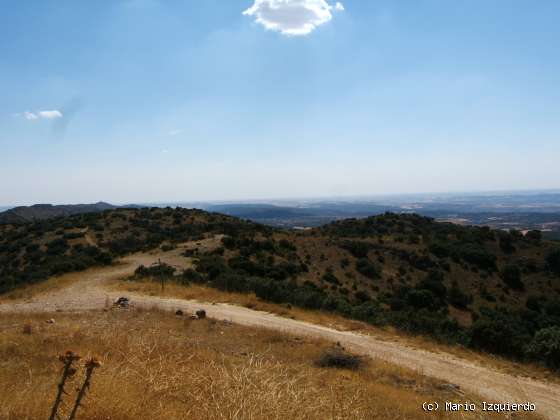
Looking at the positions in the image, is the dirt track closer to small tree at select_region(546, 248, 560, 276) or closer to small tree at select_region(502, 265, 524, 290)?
small tree at select_region(502, 265, 524, 290)

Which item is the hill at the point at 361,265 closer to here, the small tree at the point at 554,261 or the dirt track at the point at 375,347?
the small tree at the point at 554,261

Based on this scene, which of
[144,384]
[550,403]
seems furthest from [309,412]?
[550,403]

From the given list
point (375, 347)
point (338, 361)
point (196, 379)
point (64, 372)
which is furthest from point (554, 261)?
point (64, 372)

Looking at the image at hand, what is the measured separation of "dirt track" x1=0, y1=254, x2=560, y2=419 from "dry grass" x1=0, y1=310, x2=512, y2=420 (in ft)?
4.65

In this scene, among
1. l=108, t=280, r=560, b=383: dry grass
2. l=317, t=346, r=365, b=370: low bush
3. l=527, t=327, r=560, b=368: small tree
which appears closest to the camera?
l=317, t=346, r=365, b=370: low bush

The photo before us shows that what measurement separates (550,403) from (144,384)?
9224 millimetres

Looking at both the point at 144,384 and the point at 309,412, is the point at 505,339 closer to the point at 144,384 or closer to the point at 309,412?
the point at 309,412

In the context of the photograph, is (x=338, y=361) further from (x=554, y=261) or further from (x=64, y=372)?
(x=554, y=261)

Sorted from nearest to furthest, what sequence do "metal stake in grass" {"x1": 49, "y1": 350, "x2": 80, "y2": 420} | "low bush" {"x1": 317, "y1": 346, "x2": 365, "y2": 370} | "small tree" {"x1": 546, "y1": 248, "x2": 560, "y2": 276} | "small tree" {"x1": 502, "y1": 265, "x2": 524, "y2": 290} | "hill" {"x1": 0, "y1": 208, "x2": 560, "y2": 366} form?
"metal stake in grass" {"x1": 49, "y1": 350, "x2": 80, "y2": 420} < "low bush" {"x1": 317, "y1": 346, "x2": 365, "y2": 370} < "hill" {"x1": 0, "y1": 208, "x2": 560, "y2": 366} < "small tree" {"x1": 502, "y1": 265, "x2": 524, "y2": 290} < "small tree" {"x1": 546, "y1": 248, "x2": 560, "y2": 276}

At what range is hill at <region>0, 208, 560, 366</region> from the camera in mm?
20625

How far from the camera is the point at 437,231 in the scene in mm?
53344

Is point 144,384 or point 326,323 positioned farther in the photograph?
point 326,323

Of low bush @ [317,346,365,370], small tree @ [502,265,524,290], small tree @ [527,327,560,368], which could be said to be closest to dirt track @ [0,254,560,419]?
low bush @ [317,346,365,370]

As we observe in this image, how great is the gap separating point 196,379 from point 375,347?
27.0 feet
